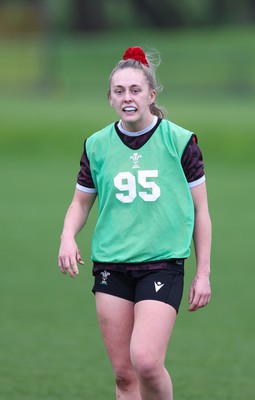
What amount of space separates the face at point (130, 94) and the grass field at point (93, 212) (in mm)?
2241

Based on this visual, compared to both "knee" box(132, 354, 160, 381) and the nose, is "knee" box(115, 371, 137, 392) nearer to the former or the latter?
"knee" box(132, 354, 160, 381)

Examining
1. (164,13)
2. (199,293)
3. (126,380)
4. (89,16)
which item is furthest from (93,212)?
(164,13)

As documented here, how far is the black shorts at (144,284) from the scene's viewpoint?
18.2 ft

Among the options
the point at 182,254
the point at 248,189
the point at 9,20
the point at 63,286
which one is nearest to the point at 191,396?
the point at 182,254

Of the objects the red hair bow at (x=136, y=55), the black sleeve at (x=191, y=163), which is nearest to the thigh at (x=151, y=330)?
the black sleeve at (x=191, y=163)

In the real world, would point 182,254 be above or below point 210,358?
above

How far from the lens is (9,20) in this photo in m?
40.3

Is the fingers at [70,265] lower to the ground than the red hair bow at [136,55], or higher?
lower

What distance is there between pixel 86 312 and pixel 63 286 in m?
1.25

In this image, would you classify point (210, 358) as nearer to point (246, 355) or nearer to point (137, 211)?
point (246, 355)

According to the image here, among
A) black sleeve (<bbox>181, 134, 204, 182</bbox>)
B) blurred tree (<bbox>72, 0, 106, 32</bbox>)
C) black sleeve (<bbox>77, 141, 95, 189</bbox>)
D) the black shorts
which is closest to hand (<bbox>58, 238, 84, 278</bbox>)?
the black shorts

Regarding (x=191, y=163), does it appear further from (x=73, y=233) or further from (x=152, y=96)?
(x=73, y=233)

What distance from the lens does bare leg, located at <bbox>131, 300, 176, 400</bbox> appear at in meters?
5.37

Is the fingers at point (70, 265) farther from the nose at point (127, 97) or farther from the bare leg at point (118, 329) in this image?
the nose at point (127, 97)
